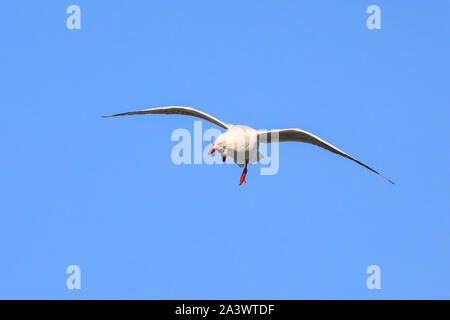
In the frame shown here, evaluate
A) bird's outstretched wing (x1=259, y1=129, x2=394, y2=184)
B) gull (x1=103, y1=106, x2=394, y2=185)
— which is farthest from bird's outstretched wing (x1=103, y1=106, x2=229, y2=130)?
bird's outstretched wing (x1=259, y1=129, x2=394, y2=184)

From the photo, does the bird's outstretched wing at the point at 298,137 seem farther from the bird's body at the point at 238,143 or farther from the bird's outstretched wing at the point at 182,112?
the bird's outstretched wing at the point at 182,112

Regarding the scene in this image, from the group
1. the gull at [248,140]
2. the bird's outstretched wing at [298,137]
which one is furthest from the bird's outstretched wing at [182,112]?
the bird's outstretched wing at [298,137]

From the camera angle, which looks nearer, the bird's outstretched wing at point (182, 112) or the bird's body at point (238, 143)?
the bird's body at point (238, 143)

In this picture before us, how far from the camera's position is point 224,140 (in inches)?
1169

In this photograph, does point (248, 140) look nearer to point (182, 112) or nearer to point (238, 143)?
point (238, 143)

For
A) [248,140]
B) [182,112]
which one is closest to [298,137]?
[248,140]

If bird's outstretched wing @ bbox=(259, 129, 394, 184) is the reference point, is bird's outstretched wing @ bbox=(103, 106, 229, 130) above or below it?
above

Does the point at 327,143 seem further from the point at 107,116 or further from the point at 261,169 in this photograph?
the point at 107,116

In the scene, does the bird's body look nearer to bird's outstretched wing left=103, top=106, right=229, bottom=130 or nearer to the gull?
the gull

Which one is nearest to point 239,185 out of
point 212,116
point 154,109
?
point 212,116

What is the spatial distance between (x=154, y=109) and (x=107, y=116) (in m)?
1.88

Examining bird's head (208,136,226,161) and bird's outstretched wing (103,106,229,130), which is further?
bird's outstretched wing (103,106,229,130)

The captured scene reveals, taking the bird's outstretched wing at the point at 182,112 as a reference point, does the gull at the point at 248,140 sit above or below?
below

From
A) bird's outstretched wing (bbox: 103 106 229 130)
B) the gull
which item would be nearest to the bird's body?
the gull
